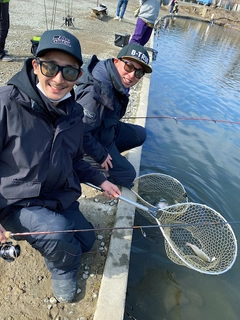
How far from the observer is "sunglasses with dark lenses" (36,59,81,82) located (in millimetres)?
2363

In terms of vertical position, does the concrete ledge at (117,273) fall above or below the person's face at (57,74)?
below

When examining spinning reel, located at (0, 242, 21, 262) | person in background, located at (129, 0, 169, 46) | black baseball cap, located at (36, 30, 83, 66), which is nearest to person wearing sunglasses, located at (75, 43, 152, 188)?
black baseball cap, located at (36, 30, 83, 66)

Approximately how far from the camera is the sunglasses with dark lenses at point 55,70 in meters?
2.36

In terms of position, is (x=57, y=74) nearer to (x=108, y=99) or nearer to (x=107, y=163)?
(x=108, y=99)

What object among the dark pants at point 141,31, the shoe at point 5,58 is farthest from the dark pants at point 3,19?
the dark pants at point 141,31

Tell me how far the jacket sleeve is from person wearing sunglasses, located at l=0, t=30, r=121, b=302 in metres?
0.76

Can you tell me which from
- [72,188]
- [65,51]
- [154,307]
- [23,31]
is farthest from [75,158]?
[23,31]

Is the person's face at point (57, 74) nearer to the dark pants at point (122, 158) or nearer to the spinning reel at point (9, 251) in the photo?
the spinning reel at point (9, 251)

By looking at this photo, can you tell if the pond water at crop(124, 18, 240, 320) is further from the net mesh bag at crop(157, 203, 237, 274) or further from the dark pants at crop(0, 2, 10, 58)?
the dark pants at crop(0, 2, 10, 58)

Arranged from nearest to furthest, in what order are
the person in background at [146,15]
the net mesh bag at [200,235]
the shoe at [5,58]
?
1. the net mesh bag at [200,235]
2. the shoe at [5,58]
3. the person in background at [146,15]

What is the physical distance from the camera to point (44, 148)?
8.37 feet

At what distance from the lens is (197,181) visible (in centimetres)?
584

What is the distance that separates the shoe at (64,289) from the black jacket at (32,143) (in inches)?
28.6

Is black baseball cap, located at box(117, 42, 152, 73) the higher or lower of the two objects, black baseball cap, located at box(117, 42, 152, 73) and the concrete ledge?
the higher
